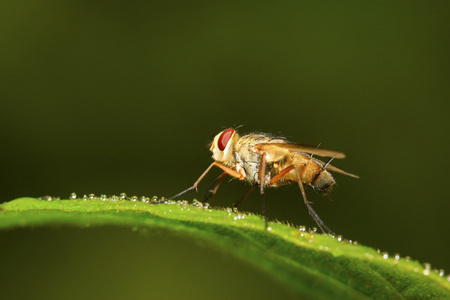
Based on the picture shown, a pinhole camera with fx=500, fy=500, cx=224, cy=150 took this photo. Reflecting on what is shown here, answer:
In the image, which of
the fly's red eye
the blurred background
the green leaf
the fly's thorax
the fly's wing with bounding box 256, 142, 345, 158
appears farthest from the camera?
the blurred background

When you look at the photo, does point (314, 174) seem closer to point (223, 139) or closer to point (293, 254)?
point (223, 139)

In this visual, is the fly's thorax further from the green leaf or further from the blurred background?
the green leaf

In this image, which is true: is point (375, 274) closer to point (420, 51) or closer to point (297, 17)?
point (420, 51)

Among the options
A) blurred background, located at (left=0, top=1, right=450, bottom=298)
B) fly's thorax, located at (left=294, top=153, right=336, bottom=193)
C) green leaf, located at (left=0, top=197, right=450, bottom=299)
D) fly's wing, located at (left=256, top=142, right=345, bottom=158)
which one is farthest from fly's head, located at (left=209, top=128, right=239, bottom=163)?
green leaf, located at (left=0, top=197, right=450, bottom=299)

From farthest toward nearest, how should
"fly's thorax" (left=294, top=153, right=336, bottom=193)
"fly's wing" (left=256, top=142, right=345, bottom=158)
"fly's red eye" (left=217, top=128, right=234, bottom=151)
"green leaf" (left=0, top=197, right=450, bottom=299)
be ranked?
"fly's red eye" (left=217, top=128, right=234, bottom=151) < "fly's thorax" (left=294, top=153, right=336, bottom=193) < "fly's wing" (left=256, top=142, right=345, bottom=158) < "green leaf" (left=0, top=197, right=450, bottom=299)

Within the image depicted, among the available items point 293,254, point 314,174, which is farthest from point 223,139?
point 293,254

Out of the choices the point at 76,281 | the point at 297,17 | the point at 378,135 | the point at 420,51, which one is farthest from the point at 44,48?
the point at 76,281
